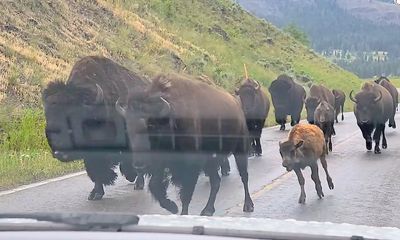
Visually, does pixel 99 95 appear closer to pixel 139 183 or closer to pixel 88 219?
pixel 139 183

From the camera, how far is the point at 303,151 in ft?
38.2

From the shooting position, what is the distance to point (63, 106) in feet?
35.3

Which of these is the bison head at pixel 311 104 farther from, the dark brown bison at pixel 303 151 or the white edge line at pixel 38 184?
the dark brown bison at pixel 303 151

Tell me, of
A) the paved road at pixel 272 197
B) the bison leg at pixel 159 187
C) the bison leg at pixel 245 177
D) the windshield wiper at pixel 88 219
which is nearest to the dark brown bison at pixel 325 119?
the paved road at pixel 272 197

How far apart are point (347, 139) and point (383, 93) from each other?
1514mm

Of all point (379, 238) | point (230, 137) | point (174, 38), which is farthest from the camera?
point (174, 38)

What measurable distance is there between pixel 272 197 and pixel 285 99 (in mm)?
13703

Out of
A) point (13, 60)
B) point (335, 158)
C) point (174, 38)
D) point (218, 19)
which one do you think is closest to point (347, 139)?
point (335, 158)

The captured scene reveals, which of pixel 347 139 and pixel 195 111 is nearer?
pixel 195 111

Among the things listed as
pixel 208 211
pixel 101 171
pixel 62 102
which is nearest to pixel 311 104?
pixel 101 171

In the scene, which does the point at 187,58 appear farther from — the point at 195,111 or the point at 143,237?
the point at 143,237

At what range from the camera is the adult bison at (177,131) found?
9.05 metres

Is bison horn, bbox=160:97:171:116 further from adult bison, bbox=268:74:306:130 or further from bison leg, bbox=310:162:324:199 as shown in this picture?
adult bison, bbox=268:74:306:130

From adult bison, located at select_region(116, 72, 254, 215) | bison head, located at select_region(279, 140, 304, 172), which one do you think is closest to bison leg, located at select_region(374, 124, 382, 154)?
bison head, located at select_region(279, 140, 304, 172)
